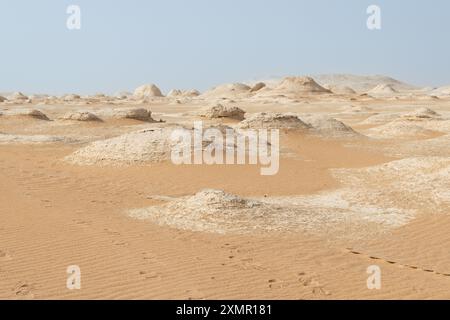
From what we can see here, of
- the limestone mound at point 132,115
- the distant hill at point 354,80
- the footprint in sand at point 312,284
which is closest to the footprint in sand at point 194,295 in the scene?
the footprint in sand at point 312,284

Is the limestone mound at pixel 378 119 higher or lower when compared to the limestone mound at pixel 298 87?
lower

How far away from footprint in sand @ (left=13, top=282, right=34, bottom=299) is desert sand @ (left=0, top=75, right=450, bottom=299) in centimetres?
3

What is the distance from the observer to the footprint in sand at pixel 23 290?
5.40 metres

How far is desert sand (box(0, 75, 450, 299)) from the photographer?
233 inches

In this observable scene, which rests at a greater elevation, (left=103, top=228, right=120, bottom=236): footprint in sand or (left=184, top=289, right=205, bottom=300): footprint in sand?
(left=184, top=289, right=205, bottom=300): footprint in sand

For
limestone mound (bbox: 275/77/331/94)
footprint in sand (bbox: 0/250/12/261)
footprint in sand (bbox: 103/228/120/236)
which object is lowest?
footprint in sand (bbox: 103/228/120/236)

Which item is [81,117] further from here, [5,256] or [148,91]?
[148,91]

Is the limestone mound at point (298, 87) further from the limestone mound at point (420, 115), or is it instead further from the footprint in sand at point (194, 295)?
the footprint in sand at point (194, 295)

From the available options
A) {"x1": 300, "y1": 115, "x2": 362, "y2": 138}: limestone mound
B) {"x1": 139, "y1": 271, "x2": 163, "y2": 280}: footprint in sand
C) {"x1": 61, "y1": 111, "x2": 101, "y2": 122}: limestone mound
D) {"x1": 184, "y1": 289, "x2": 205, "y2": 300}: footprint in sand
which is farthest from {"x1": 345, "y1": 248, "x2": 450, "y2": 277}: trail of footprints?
{"x1": 61, "y1": 111, "x2": 101, "y2": 122}: limestone mound

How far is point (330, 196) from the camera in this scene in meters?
11.0

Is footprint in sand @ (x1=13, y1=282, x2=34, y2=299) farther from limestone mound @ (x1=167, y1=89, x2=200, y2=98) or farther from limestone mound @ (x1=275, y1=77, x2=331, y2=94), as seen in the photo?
limestone mound @ (x1=167, y1=89, x2=200, y2=98)

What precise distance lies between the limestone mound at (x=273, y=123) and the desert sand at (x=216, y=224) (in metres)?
2.68

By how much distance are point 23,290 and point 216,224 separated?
11.4ft

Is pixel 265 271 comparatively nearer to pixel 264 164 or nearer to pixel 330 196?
pixel 330 196
